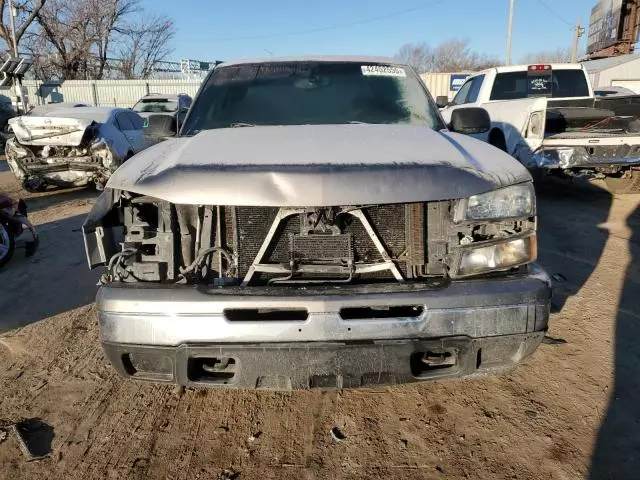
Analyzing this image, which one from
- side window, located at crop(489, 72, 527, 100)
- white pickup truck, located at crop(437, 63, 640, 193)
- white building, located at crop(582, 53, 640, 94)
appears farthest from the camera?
white building, located at crop(582, 53, 640, 94)

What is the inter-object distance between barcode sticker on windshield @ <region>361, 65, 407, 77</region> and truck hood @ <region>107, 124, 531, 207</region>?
140 cm

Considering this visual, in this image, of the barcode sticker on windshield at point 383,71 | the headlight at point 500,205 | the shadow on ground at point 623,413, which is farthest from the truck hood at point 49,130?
the shadow on ground at point 623,413

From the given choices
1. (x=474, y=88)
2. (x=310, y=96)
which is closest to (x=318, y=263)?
(x=310, y=96)

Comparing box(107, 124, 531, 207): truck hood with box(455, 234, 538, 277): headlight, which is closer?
box(107, 124, 531, 207): truck hood

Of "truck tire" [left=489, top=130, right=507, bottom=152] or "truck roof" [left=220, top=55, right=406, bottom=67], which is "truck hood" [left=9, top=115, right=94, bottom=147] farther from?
"truck tire" [left=489, top=130, right=507, bottom=152]

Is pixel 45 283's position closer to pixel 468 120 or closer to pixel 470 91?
pixel 468 120

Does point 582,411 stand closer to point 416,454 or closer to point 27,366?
point 416,454

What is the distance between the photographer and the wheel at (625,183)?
25.2 feet

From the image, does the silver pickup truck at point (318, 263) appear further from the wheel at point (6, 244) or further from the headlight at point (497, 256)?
the wheel at point (6, 244)

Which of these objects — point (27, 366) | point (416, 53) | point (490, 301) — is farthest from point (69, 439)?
point (416, 53)

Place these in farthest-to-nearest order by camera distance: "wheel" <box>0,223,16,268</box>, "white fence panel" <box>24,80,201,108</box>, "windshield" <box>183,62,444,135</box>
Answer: "white fence panel" <box>24,80,201,108</box>, "wheel" <box>0,223,16,268</box>, "windshield" <box>183,62,444,135</box>

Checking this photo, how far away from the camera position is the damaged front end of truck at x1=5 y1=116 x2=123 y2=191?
880 centimetres

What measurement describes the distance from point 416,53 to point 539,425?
68.4 meters

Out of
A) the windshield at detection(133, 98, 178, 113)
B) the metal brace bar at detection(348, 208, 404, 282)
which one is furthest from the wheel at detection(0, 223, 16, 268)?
the windshield at detection(133, 98, 178, 113)
